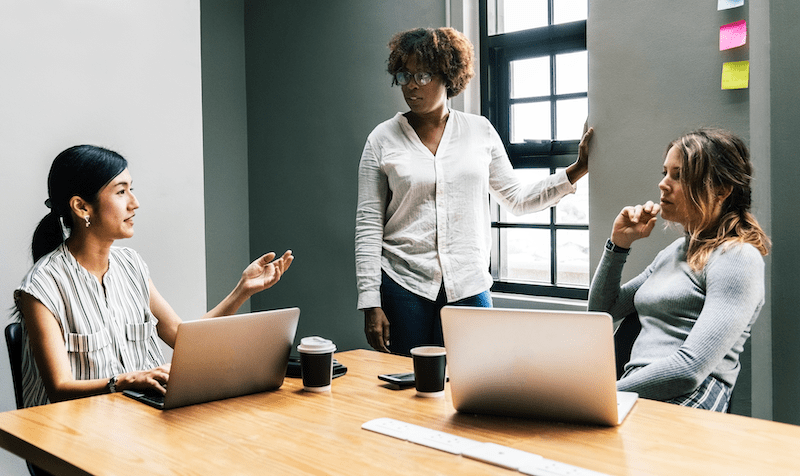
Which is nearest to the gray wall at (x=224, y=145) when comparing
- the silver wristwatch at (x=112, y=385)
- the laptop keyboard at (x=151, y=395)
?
the silver wristwatch at (x=112, y=385)

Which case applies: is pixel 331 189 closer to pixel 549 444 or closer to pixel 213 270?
pixel 213 270

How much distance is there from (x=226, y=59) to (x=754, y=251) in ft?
11.9

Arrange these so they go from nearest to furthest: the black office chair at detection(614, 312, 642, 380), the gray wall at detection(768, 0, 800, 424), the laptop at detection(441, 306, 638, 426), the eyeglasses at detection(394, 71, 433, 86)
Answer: the laptop at detection(441, 306, 638, 426)
the black office chair at detection(614, 312, 642, 380)
the gray wall at detection(768, 0, 800, 424)
the eyeglasses at detection(394, 71, 433, 86)

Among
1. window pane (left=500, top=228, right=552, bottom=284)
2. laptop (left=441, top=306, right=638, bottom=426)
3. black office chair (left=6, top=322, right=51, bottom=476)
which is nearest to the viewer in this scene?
laptop (left=441, top=306, right=638, bottom=426)

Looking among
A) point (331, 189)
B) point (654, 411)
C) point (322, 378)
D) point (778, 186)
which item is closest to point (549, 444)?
point (654, 411)

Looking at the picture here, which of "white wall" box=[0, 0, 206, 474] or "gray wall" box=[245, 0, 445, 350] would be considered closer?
"white wall" box=[0, 0, 206, 474]

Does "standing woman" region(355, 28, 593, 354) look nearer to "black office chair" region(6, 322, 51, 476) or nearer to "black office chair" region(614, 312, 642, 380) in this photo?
"black office chair" region(614, 312, 642, 380)

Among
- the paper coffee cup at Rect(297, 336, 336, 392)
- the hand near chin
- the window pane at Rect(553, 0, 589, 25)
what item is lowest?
the paper coffee cup at Rect(297, 336, 336, 392)

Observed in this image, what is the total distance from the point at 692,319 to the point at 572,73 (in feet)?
5.24

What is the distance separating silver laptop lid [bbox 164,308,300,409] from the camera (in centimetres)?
137

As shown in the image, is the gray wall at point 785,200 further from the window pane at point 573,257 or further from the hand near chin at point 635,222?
the window pane at point 573,257

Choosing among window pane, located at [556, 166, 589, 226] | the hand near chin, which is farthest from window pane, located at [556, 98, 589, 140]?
the hand near chin

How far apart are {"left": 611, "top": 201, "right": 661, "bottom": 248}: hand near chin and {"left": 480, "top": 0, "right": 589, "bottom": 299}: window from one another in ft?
3.27

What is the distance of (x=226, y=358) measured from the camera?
143 centimetres
